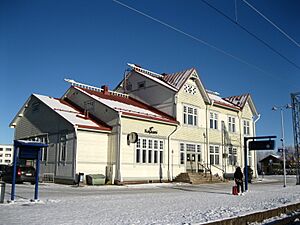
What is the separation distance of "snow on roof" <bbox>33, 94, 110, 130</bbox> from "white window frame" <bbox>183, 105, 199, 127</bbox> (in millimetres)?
8595

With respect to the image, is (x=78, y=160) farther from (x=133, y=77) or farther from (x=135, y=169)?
(x=133, y=77)

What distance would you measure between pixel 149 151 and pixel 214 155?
31.8ft

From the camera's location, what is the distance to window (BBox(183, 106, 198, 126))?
107 feet

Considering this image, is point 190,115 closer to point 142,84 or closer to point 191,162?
point 191,162

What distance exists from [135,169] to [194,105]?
9.90 meters

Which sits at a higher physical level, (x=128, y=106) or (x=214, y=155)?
(x=128, y=106)

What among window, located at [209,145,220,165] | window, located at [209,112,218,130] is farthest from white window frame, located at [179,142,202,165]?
window, located at [209,112,218,130]

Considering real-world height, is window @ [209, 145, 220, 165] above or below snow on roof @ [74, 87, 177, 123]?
below

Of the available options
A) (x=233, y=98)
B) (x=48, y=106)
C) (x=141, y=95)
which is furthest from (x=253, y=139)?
(x=233, y=98)

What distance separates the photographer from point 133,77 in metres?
36.4

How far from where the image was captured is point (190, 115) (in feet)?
109

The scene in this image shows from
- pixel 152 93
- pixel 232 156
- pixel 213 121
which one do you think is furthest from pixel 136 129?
pixel 232 156

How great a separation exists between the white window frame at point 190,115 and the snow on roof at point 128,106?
1876 mm

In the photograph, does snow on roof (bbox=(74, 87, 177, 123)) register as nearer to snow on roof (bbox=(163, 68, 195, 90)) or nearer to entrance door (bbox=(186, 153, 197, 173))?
snow on roof (bbox=(163, 68, 195, 90))
